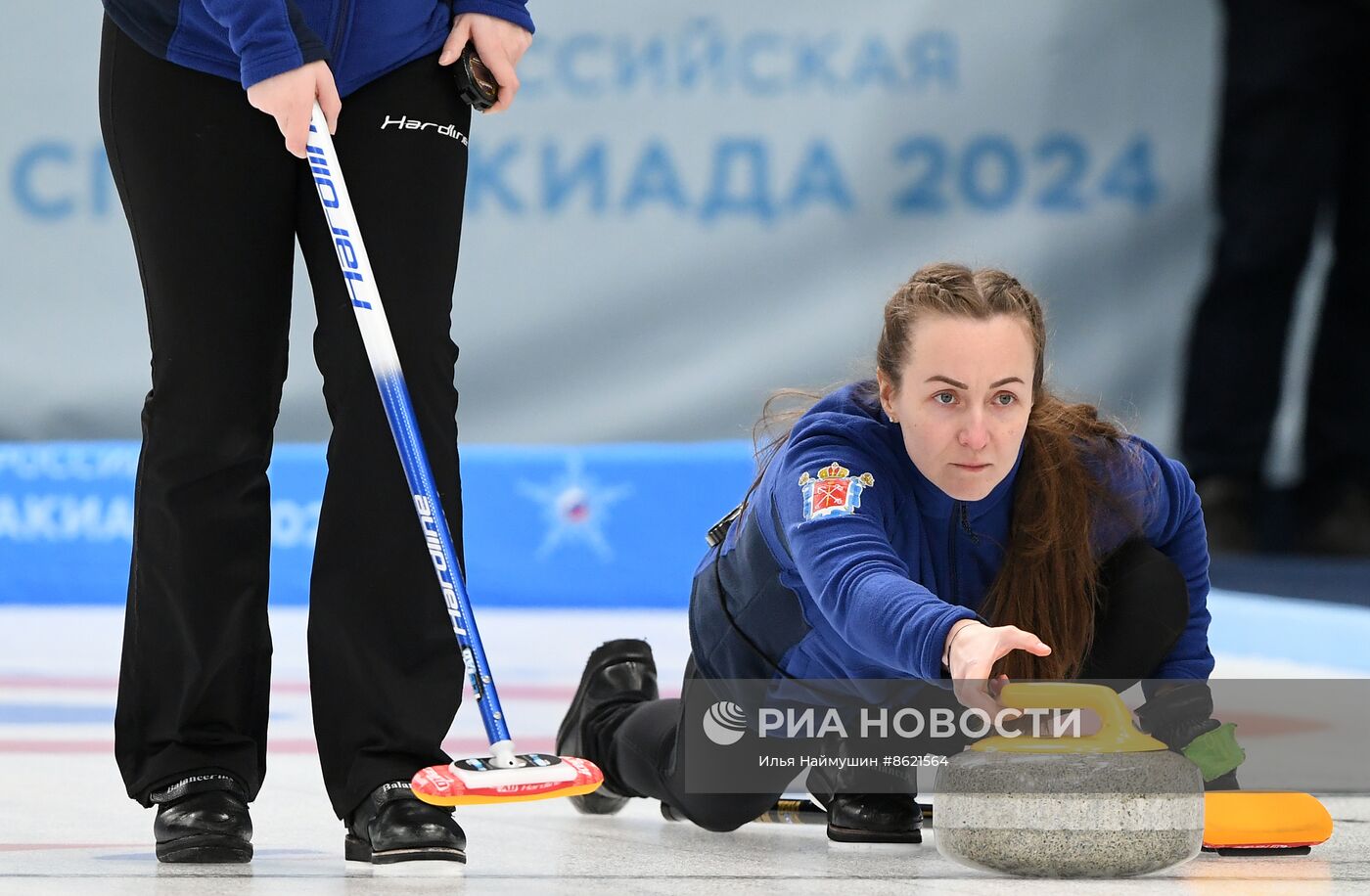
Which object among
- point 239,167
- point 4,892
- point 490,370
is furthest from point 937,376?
point 490,370

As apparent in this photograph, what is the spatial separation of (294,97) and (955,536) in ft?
2.43

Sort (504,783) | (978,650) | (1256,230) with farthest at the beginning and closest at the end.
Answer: (1256,230)
(504,783)
(978,650)

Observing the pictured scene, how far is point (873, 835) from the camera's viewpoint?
189 cm

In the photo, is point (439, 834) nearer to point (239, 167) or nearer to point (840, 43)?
point (239, 167)

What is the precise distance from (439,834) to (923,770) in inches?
25.8

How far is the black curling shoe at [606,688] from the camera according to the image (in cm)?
229

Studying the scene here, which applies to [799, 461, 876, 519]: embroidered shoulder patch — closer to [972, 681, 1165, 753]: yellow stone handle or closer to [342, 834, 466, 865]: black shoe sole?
[972, 681, 1165, 753]: yellow stone handle

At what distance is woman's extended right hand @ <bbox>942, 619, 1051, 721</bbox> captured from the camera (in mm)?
1427

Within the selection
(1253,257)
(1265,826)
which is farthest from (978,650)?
(1253,257)

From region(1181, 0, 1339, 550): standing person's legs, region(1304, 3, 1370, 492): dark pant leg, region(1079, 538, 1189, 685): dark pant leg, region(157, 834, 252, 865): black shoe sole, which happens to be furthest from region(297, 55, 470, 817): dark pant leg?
region(1304, 3, 1370, 492): dark pant leg

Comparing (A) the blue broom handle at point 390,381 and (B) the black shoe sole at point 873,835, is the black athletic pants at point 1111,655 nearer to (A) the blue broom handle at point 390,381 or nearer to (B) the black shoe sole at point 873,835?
(B) the black shoe sole at point 873,835

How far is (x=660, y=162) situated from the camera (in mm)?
5328

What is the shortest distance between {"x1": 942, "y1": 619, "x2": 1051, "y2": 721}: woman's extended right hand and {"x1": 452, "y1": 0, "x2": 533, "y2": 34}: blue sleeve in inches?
29.7

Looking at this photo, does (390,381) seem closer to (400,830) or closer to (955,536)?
(400,830)
